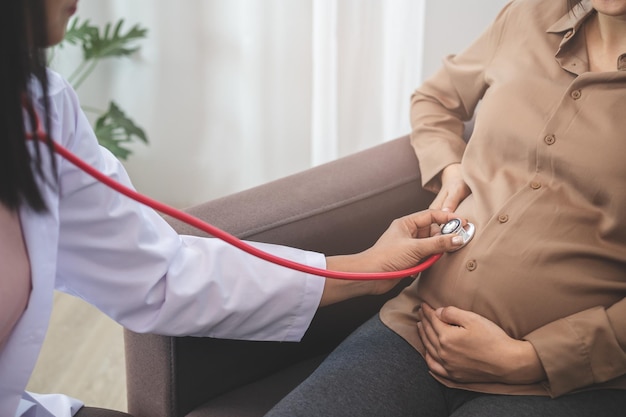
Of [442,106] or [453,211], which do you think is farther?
[442,106]

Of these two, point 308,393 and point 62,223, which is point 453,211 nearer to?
point 308,393

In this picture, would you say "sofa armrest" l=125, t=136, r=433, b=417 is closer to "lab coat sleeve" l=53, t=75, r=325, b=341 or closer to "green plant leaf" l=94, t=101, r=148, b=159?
"lab coat sleeve" l=53, t=75, r=325, b=341

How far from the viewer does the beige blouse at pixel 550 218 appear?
107 cm

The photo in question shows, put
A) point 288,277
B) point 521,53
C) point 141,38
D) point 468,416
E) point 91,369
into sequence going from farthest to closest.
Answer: point 141,38 → point 91,369 → point 521,53 → point 288,277 → point 468,416

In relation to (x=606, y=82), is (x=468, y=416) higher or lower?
lower

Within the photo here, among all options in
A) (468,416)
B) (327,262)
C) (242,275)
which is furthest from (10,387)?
(468,416)

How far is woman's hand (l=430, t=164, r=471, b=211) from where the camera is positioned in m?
1.31

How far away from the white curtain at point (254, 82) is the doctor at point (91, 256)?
1.17 m

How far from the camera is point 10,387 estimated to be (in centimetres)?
94

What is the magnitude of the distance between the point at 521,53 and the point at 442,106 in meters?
0.25

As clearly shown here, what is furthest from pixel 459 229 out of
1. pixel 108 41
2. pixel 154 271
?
pixel 108 41

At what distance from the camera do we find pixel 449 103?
1479mm

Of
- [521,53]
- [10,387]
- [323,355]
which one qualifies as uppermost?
[521,53]

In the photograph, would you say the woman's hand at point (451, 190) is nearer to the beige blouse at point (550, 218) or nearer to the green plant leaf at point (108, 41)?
the beige blouse at point (550, 218)
